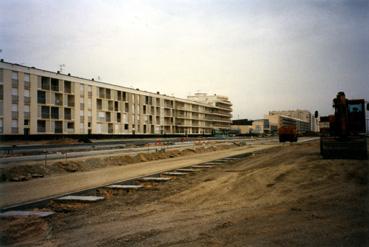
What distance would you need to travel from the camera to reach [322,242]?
20.1 ft

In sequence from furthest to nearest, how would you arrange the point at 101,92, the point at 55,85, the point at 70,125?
the point at 101,92, the point at 70,125, the point at 55,85

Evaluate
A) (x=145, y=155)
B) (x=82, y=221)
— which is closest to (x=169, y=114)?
(x=145, y=155)

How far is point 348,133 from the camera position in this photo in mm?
19344

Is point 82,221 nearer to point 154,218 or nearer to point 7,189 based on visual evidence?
point 154,218

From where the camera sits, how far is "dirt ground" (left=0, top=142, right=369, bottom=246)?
6496mm

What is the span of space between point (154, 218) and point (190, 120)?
9900 centimetres

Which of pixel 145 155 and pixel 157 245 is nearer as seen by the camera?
pixel 157 245

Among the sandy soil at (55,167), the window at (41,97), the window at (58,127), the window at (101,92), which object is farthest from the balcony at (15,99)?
the sandy soil at (55,167)

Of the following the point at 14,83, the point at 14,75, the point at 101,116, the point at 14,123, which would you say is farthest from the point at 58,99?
the point at 101,116

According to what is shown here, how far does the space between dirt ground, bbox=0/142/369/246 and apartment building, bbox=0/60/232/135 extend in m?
44.7

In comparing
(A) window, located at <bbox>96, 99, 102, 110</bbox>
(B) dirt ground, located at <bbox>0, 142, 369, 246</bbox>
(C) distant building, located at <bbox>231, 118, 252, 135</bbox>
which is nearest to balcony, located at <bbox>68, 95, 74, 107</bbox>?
(A) window, located at <bbox>96, 99, 102, 110</bbox>

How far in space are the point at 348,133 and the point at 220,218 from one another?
1434cm

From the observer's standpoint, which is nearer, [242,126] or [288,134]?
[288,134]

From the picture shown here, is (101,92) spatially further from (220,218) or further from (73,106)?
(220,218)
